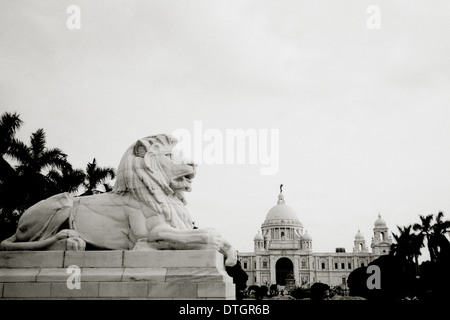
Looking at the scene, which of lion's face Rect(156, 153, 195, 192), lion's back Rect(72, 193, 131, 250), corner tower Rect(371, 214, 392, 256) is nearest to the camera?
lion's back Rect(72, 193, 131, 250)

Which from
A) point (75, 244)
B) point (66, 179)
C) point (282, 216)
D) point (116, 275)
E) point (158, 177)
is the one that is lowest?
point (116, 275)

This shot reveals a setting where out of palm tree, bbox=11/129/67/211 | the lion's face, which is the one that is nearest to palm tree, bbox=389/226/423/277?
palm tree, bbox=11/129/67/211

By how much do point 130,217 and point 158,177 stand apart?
72cm

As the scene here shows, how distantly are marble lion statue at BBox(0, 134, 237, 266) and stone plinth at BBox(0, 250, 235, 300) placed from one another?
0.19m

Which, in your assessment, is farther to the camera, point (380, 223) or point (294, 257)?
point (294, 257)

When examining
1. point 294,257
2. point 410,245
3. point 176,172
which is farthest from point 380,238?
point 176,172

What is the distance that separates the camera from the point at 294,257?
10100 centimetres

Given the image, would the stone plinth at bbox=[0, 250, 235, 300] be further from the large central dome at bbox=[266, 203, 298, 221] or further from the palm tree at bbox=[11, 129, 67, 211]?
the large central dome at bbox=[266, 203, 298, 221]

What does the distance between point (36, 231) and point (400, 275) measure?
16.2 m

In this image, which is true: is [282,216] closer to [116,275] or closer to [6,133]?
[6,133]

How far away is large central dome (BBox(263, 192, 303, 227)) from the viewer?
346 feet

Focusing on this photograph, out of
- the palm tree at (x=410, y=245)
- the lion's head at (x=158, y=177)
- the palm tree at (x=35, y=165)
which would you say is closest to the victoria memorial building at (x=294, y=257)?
the palm tree at (x=410, y=245)

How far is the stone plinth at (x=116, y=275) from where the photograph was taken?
5.91 meters
